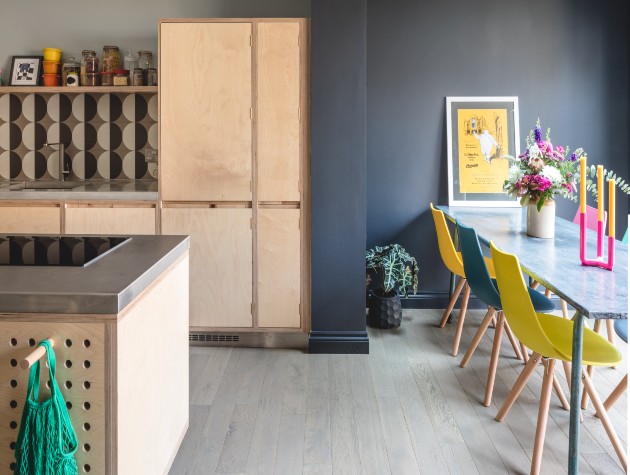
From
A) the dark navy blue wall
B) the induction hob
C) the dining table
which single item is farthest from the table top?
the induction hob

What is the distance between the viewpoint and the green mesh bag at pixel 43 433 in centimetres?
157

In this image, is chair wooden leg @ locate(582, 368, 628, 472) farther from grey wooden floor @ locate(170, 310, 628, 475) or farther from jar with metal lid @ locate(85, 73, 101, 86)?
jar with metal lid @ locate(85, 73, 101, 86)

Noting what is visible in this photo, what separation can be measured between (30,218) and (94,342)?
8.64 feet

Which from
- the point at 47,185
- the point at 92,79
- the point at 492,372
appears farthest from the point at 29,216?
the point at 492,372

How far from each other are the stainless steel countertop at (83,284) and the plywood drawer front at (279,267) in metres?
1.82

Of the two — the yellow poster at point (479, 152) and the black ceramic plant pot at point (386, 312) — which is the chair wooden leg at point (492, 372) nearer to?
the black ceramic plant pot at point (386, 312)

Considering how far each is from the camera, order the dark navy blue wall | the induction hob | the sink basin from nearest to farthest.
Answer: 1. the induction hob
2. the sink basin
3. the dark navy blue wall

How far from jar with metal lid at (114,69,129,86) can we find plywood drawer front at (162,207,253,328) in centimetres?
104

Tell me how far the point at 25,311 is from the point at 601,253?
227 centimetres

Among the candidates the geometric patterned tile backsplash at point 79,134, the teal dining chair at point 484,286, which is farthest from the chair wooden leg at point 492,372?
the geometric patterned tile backsplash at point 79,134

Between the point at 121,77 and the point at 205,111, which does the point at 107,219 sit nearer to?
the point at 205,111

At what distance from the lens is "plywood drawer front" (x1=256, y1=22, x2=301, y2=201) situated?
12.6 ft

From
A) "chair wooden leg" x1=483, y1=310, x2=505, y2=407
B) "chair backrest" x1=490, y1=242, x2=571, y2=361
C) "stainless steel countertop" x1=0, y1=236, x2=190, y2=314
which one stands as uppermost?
"stainless steel countertop" x1=0, y1=236, x2=190, y2=314

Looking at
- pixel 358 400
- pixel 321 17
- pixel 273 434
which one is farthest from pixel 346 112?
pixel 273 434
